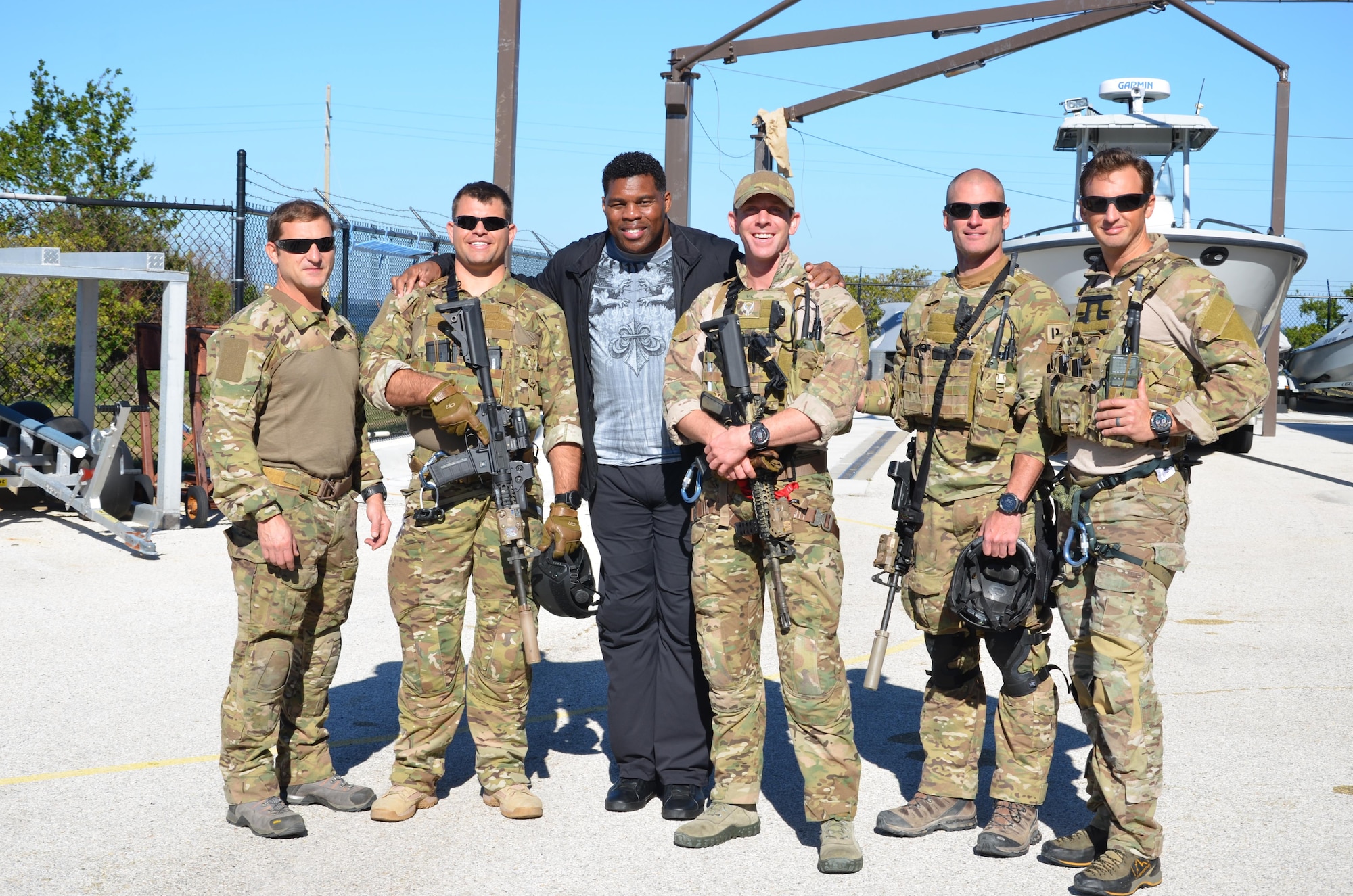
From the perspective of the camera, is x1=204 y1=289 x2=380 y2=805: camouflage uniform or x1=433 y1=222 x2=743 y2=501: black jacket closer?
x1=204 y1=289 x2=380 y2=805: camouflage uniform

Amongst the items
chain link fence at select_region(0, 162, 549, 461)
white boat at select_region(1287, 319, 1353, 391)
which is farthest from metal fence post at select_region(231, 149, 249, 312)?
white boat at select_region(1287, 319, 1353, 391)

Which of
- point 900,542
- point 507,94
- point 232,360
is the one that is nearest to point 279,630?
point 232,360

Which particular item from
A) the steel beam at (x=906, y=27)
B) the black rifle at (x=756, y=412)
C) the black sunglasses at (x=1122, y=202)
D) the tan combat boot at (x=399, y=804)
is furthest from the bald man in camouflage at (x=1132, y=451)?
the steel beam at (x=906, y=27)

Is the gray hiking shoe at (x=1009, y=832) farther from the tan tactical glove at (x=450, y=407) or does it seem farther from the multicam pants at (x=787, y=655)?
the tan tactical glove at (x=450, y=407)

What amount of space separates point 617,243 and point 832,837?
7.17 ft

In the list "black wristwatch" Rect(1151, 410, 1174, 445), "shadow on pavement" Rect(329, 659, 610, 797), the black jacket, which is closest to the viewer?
"black wristwatch" Rect(1151, 410, 1174, 445)

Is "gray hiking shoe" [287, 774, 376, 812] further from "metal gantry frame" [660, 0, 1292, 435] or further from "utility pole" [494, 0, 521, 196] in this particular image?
"metal gantry frame" [660, 0, 1292, 435]

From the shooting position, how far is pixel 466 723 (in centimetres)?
536

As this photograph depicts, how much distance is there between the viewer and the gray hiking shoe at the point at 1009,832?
3891mm

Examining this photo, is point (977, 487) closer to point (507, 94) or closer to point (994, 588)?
point (994, 588)

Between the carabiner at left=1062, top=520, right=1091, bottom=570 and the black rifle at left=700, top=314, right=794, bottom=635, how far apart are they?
0.85m

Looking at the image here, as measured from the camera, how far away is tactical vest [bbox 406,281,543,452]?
4.21 metres

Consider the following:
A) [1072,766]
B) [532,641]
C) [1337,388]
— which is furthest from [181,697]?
[1337,388]

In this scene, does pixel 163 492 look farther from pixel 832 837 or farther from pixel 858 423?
pixel 858 423
